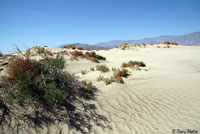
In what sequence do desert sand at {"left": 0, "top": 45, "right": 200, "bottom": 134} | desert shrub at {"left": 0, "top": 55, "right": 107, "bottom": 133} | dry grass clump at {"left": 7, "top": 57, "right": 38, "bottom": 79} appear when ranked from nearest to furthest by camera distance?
desert shrub at {"left": 0, "top": 55, "right": 107, "bottom": 133}, desert sand at {"left": 0, "top": 45, "right": 200, "bottom": 134}, dry grass clump at {"left": 7, "top": 57, "right": 38, "bottom": 79}

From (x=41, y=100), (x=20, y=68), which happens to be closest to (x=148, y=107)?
(x=41, y=100)

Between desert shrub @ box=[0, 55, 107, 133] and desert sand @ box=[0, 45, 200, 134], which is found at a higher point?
desert shrub @ box=[0, 55, 107, 133]

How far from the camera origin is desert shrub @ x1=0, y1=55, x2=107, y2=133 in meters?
3.04

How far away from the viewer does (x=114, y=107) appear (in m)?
4.09

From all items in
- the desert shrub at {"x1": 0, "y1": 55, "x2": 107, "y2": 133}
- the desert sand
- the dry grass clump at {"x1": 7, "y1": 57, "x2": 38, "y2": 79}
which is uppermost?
the dry grass clump at {"x1": 7, "y1": 57, "x2": 38, "y2": 79}

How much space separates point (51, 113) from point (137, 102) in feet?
9.32

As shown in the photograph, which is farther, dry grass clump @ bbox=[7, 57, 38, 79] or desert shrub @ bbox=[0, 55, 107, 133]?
dry grass clump @ bbox=[7, 57, 38, 79]

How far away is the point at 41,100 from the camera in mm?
3387

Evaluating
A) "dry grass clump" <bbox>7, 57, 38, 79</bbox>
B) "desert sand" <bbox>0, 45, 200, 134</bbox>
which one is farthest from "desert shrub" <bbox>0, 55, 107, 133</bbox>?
"desert sand" <bbox>0, 45, 200, 134</bbox>

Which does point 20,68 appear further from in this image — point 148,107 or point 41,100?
point 148,107

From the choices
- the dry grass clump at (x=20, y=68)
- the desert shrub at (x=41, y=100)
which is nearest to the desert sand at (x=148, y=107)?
the desert shrub at (x=41, y=100)

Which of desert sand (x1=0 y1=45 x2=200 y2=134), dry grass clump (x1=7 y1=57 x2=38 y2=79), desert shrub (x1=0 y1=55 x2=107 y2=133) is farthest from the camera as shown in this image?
dry grass clump (x1=7 y1=57 x2=38 y2=79)

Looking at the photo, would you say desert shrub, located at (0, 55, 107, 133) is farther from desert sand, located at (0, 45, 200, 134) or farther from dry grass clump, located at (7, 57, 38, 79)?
desert sand, located at (0, 45, 200, 134)

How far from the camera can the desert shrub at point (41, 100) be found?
3041 mm
